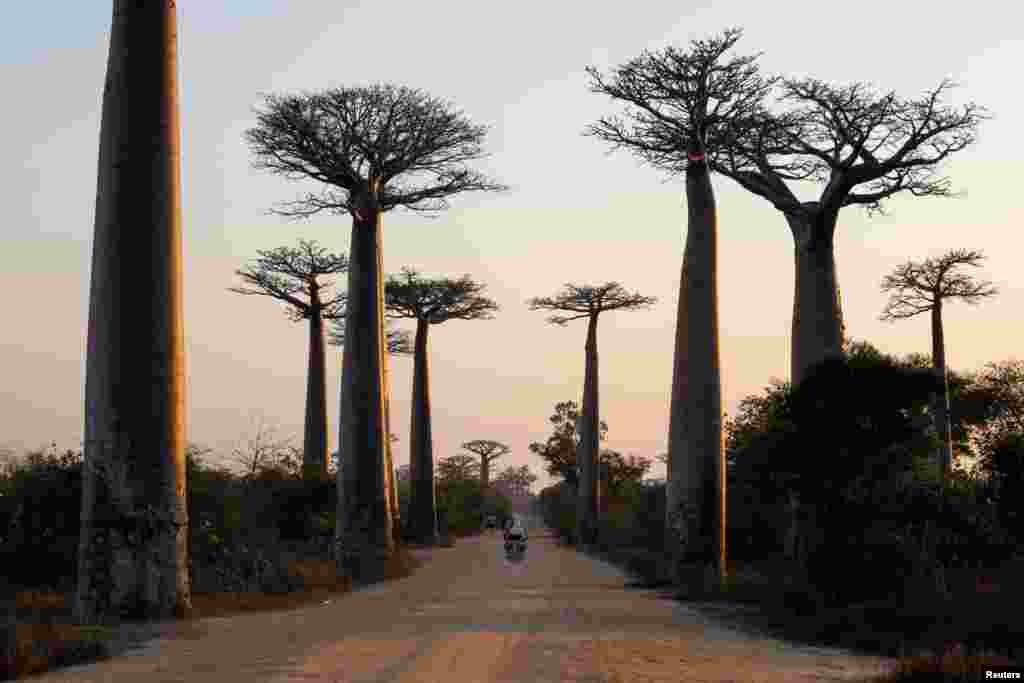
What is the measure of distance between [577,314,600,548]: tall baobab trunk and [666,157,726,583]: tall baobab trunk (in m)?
21.5

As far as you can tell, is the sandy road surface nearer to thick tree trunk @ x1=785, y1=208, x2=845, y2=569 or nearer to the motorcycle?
thick tree trunk @ x1=785, y1=208, x2=845, y2=569

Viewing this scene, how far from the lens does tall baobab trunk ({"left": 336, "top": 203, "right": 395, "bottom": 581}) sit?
21.1 m

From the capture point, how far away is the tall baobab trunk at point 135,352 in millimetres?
10812

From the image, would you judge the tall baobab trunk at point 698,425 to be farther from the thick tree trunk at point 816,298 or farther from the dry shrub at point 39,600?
the dry shrub at point 39,600

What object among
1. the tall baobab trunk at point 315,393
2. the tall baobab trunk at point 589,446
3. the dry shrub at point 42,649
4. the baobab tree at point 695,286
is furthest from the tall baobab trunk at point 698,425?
the tall baobab trunk at point 589,446

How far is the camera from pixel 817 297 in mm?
19125

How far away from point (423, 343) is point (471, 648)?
31779 mm

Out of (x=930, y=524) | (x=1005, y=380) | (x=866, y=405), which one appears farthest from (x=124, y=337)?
(x=1005, y=380)

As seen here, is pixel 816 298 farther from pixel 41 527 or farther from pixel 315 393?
pixel 315 393

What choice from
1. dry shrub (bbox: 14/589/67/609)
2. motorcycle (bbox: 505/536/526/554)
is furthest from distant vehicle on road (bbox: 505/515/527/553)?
dry shrub (bbox: 14/589/67/609)

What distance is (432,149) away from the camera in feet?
72.0

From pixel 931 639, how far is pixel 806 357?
10.1 m

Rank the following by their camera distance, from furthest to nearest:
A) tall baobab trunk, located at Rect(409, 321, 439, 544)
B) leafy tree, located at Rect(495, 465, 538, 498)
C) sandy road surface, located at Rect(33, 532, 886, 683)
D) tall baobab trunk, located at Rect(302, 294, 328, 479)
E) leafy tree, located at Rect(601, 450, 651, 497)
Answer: leafy tree, located at Rect(495, 465, 538, 498), leafy tree, located at Rect(601, 450, 651, 497), tall baobab trunk, located at Rect(409, 321, 439, 544), tall baobab trunk, located at Rect(302, 294, 328, 479), sandy road surface, located at Rect(33, 532, 886, 683)

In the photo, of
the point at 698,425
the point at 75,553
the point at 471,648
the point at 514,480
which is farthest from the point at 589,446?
the point at 514,480
